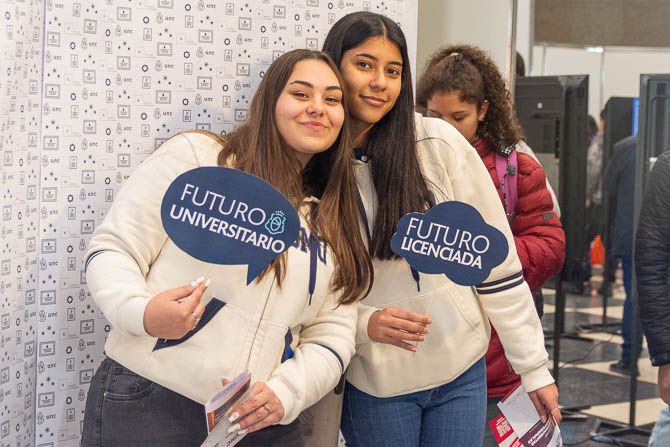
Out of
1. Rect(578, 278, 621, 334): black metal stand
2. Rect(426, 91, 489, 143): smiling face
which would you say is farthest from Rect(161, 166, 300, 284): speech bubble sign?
Rect(578, 278, 621, 334): black metal stand

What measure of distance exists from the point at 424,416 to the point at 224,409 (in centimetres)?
64

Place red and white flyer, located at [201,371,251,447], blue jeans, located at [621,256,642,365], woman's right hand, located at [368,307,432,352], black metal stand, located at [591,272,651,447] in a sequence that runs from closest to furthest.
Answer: red and white flyer, located at [201,371,251,447]
woman's right hand, located at [368,307,432,352]
black metal stand, located at [591,272,651,447]
blue jeans, located at [621,256,642,365]

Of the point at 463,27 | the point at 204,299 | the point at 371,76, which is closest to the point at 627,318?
the point at 463,27

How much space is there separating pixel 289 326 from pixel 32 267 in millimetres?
737

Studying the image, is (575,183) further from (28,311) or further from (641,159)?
(28,311)

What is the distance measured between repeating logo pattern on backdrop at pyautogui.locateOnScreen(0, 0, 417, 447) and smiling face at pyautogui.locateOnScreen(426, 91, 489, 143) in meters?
0.58

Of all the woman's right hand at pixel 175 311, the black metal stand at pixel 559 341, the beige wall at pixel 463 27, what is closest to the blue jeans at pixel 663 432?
the woman's right hand at pixel 175 311

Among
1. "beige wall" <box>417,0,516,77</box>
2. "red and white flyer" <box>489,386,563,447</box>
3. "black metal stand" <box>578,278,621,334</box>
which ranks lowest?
"black metal stand" <box>578,278,621,334</box>

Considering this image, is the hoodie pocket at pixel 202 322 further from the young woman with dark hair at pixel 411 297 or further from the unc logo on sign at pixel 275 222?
the young woman with dark hair at pixel 411 297

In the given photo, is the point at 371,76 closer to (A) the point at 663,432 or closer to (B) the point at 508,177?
(B) the point at 508,177

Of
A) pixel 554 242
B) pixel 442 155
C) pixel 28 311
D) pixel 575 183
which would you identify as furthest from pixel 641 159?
pixel 28 311

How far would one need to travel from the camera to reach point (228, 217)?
5.77ft

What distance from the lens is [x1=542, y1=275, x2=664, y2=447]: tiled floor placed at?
16.3ft

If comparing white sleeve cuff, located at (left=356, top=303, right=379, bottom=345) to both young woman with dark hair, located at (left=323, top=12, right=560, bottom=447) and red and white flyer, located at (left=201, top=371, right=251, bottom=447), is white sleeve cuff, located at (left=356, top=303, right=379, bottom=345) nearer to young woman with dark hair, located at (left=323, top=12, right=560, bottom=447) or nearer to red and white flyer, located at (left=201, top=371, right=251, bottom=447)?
young woman with dark hair, located at (left=323, top=12, right=560, bottom=447)
